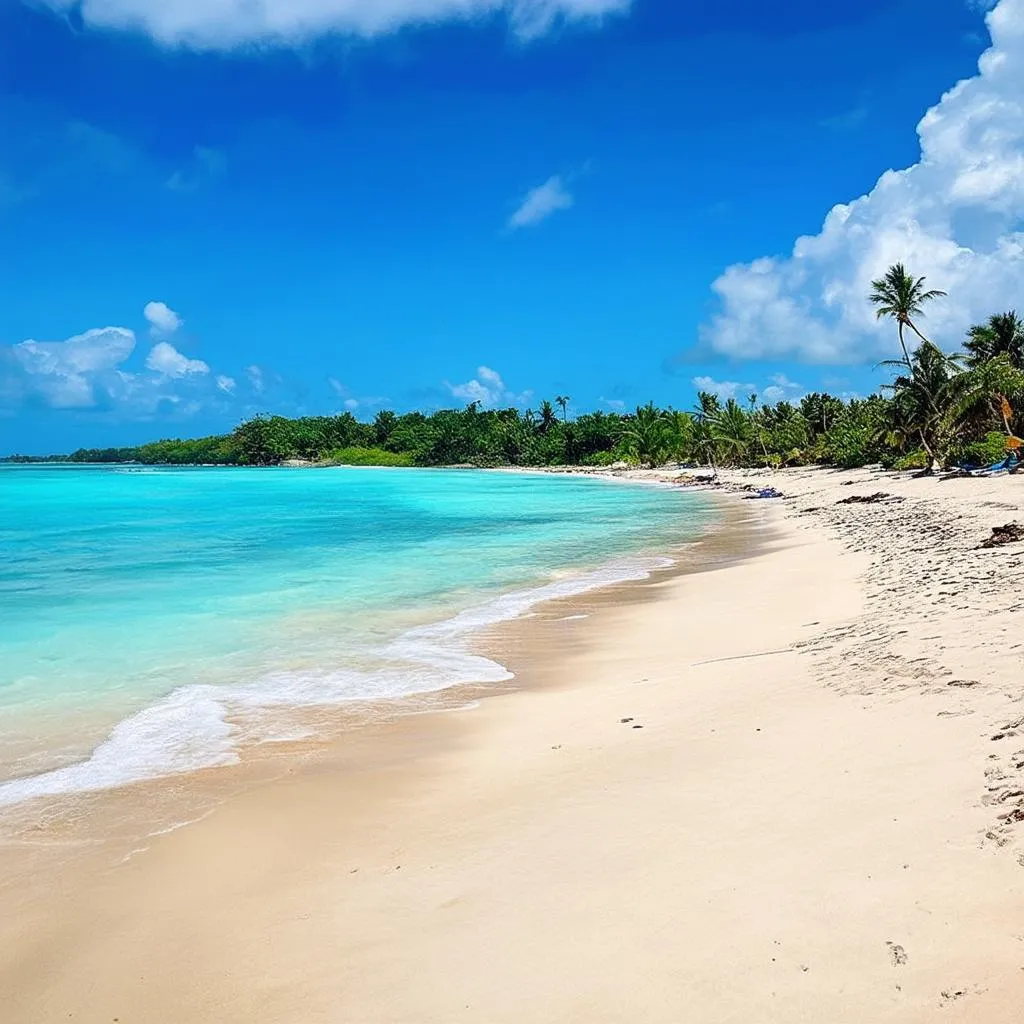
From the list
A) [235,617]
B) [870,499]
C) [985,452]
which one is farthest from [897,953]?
[985,452]

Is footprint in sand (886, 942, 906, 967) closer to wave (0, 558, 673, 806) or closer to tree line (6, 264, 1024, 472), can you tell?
wave (0, 558, 673, 806)

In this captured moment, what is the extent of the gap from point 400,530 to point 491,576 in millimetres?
14498

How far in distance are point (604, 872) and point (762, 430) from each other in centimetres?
A: 7364

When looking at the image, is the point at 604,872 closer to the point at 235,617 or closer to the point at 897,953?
Result: the point at 897,953

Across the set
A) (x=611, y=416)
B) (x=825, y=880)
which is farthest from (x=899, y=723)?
(x=611, y=416)

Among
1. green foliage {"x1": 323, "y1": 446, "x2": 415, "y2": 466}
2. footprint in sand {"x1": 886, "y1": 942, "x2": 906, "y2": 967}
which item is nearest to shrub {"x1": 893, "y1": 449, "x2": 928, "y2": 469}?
footprint in sand {"x1": 886, "y1": 942, "x2": 906, "y2": 967}

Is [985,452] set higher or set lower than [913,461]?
higher

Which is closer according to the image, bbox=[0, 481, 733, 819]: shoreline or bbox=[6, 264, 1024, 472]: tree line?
bbox=[0, 481, 733, 819]: shoreline

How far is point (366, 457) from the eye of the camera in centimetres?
15225

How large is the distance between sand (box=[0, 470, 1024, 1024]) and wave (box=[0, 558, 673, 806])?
884 mm

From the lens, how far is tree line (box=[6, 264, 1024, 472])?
40531 mm

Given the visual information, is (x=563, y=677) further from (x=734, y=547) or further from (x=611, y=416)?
(x=611, y=416)

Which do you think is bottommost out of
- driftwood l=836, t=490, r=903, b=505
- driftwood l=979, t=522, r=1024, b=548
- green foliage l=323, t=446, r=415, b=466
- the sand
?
the sand

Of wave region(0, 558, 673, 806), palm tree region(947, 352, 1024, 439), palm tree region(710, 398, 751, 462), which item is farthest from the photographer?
palm tree region(710, 398, 751, 462)
